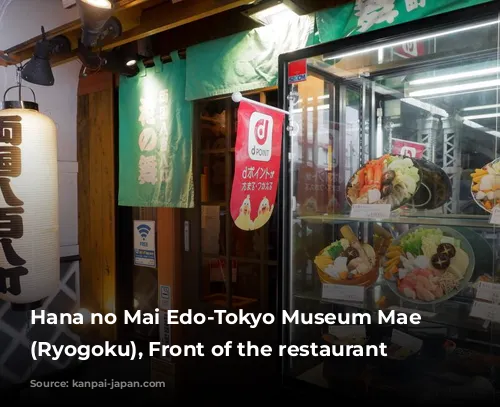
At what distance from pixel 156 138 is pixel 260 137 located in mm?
1977

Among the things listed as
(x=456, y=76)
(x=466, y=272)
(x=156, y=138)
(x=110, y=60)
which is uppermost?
(x=110, y=60)

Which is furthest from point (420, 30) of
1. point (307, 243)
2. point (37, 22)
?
point (37, 22)

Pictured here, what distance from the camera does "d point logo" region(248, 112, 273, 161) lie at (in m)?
2.74

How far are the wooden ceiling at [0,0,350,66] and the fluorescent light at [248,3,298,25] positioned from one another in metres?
0.10

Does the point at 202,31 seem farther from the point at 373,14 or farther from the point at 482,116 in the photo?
the point at 482,116

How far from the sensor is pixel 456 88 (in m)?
2.72

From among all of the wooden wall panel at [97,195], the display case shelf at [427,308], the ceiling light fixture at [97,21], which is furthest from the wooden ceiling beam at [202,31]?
the display case shelf at [427,308]

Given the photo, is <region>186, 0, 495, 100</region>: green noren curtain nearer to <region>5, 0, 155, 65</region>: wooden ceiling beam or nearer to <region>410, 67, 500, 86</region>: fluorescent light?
<region>410, 67, 500, 86</region>: fluorescent light

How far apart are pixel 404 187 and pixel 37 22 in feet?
14.5

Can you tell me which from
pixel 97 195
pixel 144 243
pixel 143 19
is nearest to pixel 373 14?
pixel 143 19

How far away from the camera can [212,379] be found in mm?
4492

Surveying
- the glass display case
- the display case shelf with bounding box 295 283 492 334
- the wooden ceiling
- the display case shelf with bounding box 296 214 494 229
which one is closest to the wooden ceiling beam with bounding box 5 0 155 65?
the wooden ceiling

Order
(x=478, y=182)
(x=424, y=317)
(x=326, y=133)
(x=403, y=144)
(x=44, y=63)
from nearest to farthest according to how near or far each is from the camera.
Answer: (x=478, y=182), (x=424, y=317), (x=403, y=144), (x=326, y=133), (x=44, y=63)

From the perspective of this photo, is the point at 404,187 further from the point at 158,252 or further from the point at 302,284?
the point at 158,252
